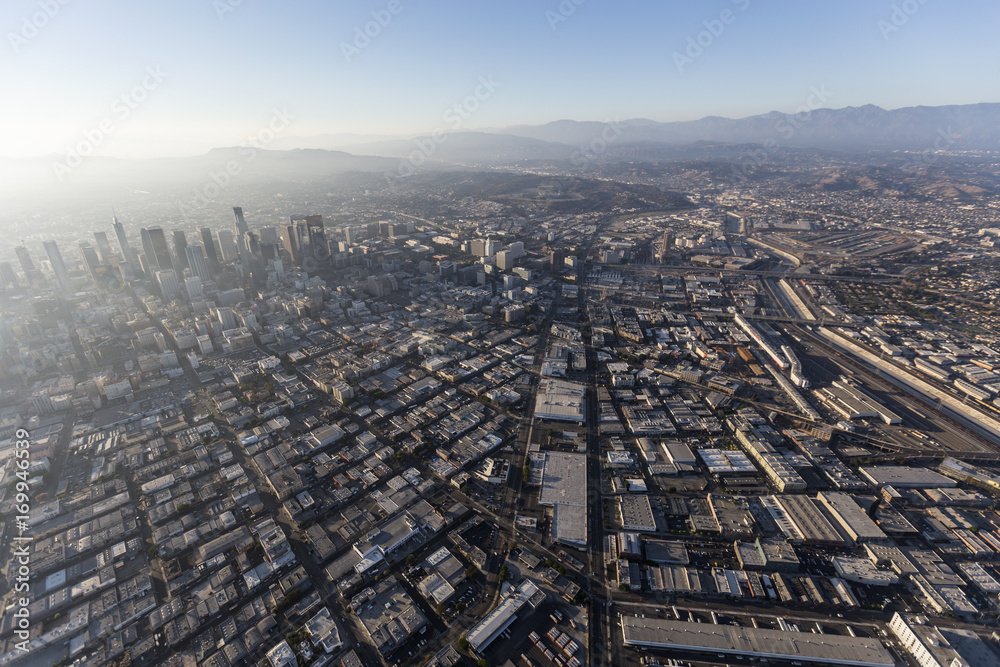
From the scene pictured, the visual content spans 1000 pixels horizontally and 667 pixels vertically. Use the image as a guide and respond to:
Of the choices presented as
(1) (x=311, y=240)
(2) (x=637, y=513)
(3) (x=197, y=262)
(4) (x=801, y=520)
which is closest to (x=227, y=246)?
(3) (x=197, y=262)

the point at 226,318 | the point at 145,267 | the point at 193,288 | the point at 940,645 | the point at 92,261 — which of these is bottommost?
the point at 940,645

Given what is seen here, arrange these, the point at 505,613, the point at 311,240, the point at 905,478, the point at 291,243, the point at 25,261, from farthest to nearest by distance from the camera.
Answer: the point at 291,243, the point at 311,240, the point at 25,261, the point at 905,478, the point at 505,613

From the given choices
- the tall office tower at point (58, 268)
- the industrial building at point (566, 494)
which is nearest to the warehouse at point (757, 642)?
the industrial building at point (566, 494)

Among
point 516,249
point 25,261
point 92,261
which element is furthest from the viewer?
point 516,249

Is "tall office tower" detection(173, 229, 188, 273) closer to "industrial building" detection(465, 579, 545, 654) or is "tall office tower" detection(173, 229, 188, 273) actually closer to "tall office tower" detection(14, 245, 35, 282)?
"tall office tower" detection(14, 245, 35, 282)

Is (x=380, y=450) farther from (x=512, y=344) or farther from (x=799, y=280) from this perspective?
(x=799, y=280)

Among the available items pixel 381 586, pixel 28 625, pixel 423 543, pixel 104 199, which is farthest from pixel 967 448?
pixel 104 199

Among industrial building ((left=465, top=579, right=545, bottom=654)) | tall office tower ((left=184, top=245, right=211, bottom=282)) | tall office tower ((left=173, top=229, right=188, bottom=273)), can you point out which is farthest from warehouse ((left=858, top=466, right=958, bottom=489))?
tall office tower ((left=173, top=229, right=188, bottom=273))

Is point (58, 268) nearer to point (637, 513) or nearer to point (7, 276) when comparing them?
point (7, 276)
